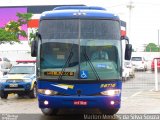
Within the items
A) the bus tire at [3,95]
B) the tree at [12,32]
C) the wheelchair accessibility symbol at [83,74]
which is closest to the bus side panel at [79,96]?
the wheelchair accessibility symbol at [83,74]

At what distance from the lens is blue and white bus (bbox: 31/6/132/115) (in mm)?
11008

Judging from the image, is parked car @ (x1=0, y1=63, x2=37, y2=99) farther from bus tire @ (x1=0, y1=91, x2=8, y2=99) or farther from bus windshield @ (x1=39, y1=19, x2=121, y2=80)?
bus windshield @ (x1=39, y1=19, x2=121, y2=80)

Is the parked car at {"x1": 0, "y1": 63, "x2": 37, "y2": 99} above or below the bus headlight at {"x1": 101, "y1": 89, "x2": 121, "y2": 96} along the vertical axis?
below

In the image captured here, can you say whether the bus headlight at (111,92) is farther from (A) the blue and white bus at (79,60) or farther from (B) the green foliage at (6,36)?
(B) the green foliage at (6,36)

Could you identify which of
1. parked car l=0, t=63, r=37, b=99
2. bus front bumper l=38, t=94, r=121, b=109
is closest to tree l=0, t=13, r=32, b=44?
parked car l=0, t=63, r=37, b=99

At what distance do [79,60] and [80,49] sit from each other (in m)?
0.31

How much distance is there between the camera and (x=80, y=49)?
11.2 m

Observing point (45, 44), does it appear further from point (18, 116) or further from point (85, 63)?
point (18, 116)

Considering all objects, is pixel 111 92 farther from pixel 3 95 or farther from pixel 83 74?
pixel 3 95

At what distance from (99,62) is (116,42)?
2.50 feet

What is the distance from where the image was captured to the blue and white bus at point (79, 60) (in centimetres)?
1101

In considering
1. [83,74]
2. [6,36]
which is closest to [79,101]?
[83,74]

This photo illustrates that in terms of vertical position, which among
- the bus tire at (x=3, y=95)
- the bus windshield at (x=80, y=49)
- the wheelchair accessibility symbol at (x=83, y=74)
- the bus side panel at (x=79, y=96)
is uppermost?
the bus windshield at (x=80, y=49)

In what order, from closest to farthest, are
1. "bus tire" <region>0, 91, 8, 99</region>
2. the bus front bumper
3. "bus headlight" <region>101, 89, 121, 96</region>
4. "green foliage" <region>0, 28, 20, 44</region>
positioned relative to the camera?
the bus front bumper
"bus headlight" <region>101, 89, 121, 96</region>
"bus tire" <region>0, 91, 8, 99</region>
"green foliage" <region>0, 28, 20, 44</region>
